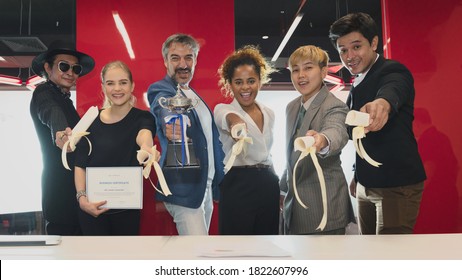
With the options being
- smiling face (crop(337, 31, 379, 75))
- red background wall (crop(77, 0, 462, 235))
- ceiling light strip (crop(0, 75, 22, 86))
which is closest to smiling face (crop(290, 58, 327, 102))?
smiling face (crop(337, 31, 379, 75))

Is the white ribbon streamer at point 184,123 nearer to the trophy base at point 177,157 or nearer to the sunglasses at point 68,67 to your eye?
the trophy base at point 177,157

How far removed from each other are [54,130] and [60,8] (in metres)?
2.98

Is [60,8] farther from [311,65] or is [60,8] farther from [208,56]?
[311,65]

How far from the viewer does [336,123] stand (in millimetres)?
2385

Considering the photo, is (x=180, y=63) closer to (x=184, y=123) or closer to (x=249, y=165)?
(x=184, y=123)

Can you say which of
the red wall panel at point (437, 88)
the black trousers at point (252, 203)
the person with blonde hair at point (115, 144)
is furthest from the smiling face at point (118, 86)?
the red wall panel at point (437, 88)

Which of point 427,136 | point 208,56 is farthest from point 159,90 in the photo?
point 427,136

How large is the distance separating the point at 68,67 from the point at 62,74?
0.20 feet

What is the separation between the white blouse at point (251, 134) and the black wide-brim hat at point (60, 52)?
3.22 ft

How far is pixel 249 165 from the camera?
271 cm

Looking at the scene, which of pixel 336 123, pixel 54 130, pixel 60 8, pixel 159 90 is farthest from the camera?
pixel 60 8

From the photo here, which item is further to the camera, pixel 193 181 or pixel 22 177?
pixel 22 177

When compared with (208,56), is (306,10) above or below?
above
